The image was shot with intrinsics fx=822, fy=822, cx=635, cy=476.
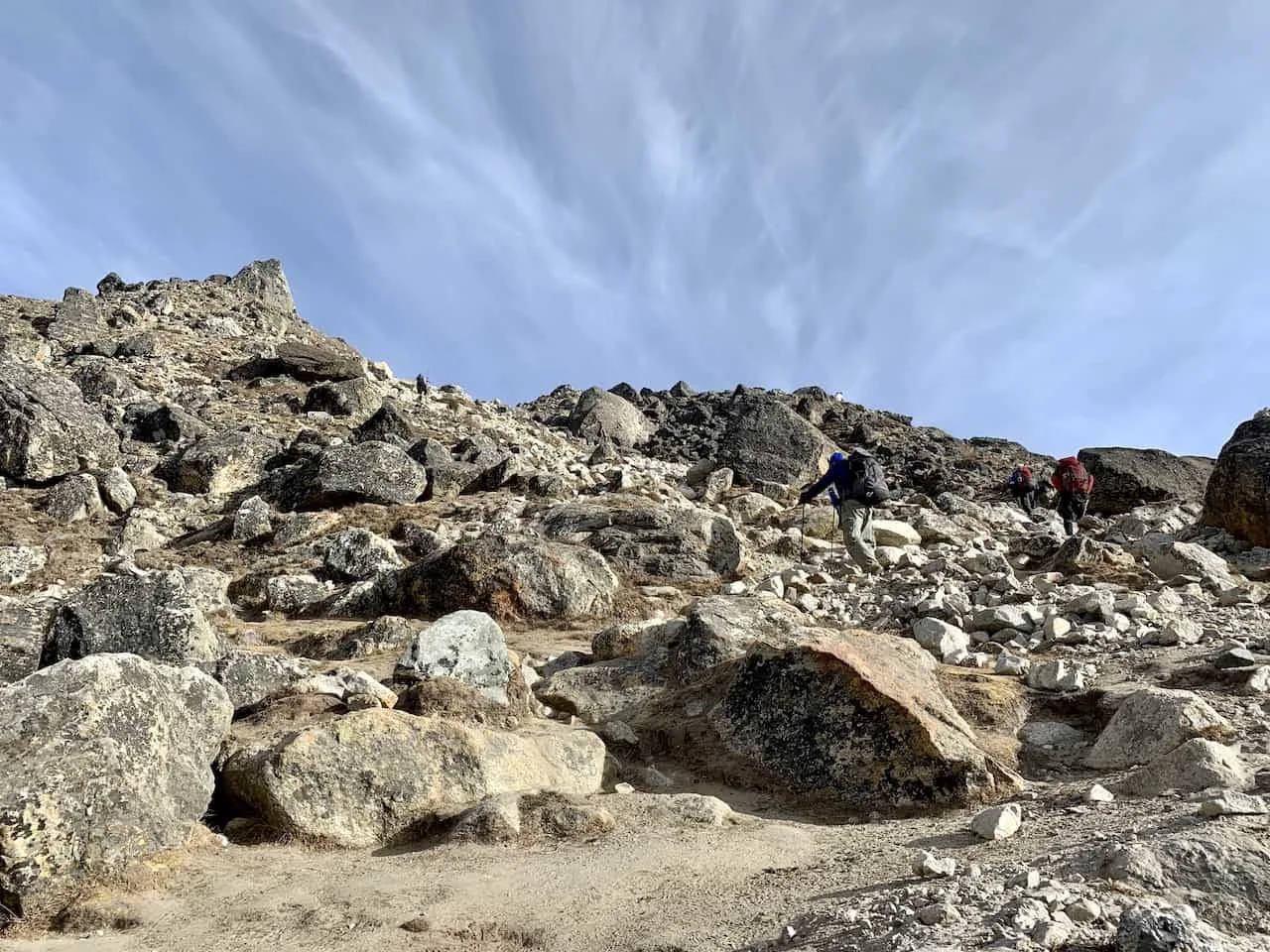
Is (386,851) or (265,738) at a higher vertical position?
(265,738)

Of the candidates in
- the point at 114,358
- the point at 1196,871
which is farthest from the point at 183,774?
the point at 114,358

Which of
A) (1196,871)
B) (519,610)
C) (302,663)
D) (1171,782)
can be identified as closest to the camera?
(1196,871)

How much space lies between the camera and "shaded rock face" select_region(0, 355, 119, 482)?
17734mm

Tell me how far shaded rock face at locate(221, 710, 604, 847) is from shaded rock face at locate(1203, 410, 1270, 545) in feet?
47.8

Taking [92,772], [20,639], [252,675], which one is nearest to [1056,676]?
[252,675]

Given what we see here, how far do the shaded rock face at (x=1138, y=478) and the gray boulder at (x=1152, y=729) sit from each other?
21.0 m

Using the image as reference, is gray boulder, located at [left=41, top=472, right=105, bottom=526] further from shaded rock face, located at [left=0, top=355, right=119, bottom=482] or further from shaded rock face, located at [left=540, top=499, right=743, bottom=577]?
shaded rock face, located at [left=540, top=499, right=743, bottom=577]

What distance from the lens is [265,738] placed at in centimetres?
547


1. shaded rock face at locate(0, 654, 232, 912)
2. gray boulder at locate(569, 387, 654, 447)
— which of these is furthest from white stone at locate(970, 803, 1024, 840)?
gray boulder at locate(569, 387, 654, 447)

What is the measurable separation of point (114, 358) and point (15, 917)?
95.7 feet

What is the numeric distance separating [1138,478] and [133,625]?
26334mm

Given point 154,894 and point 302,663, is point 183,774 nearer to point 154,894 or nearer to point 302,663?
point 154,894

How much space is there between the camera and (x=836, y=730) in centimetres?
584

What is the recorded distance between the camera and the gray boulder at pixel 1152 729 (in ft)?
18.1
